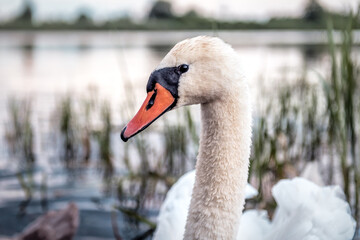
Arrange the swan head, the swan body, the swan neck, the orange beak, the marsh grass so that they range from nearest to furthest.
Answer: the orange beak → the swan head → the swan neck → the swan body → the marsh grass

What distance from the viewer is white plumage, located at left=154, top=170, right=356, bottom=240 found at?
304cm

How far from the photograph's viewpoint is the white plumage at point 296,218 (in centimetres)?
304

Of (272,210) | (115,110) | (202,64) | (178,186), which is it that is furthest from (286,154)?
(115,110)

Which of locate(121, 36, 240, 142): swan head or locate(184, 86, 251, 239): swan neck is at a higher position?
locate(121, 36, 240, 142): swan head

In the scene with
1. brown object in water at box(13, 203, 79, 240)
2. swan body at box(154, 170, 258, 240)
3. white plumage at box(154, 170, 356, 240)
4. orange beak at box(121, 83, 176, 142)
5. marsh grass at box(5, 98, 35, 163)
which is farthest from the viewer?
marsh grass at box(5, 98, 35, 163)

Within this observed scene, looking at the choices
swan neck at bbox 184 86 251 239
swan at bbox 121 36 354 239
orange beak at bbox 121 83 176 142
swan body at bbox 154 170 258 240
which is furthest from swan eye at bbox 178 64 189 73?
swan body at bbox 154 170 258 240

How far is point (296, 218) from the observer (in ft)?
10.2

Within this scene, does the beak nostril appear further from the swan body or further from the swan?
the swan body

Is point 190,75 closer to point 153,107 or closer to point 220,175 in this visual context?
point 153,107

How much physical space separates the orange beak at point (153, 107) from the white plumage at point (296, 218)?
1.16 meters

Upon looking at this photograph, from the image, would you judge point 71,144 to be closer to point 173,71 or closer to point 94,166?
Answer: point 94,166

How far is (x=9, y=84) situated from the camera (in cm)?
1627

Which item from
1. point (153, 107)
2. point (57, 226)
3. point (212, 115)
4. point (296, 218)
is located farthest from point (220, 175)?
point (57, 226)

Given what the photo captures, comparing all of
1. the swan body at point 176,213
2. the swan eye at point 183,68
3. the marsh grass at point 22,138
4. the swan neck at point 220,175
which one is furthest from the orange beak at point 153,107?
the marsh grass at point 22,138
